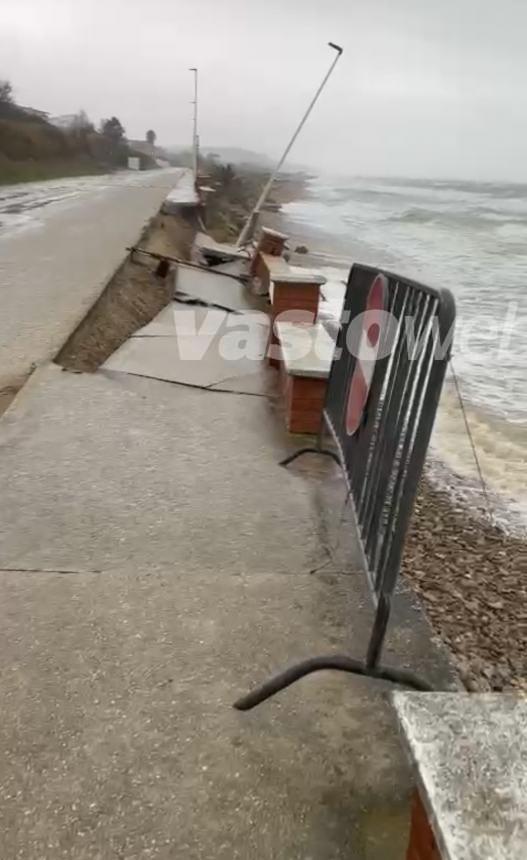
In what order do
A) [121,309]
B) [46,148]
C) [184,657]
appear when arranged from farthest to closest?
1. [46,148]
2. [121,309]
3. [184,657]

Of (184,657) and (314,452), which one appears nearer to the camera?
(184,657)

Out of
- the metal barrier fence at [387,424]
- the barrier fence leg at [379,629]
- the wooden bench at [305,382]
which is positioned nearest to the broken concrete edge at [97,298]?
the wooden bench at [305,382]

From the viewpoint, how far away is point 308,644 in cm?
284

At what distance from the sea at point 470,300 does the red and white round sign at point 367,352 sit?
0.36 meters

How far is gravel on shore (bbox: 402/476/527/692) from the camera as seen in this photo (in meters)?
3.66

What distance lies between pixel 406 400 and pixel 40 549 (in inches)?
69.8

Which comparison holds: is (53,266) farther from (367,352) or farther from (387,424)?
(387,424)

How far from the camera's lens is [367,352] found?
328 centimetres

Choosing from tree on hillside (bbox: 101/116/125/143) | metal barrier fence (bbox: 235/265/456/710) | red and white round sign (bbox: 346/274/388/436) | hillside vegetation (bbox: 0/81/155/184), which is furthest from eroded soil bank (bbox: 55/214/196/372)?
tree on hillside (bbox: 101/116/125/143)

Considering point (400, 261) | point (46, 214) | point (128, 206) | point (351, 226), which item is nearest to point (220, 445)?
point (46, 214)

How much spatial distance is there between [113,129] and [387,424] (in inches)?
3355

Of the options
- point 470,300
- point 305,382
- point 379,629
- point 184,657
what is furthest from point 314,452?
point 470,300

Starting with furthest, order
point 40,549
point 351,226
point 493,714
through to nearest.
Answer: point 351,226 < point 40,549 < point 493,714

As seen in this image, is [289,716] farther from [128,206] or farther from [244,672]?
[128,206]
